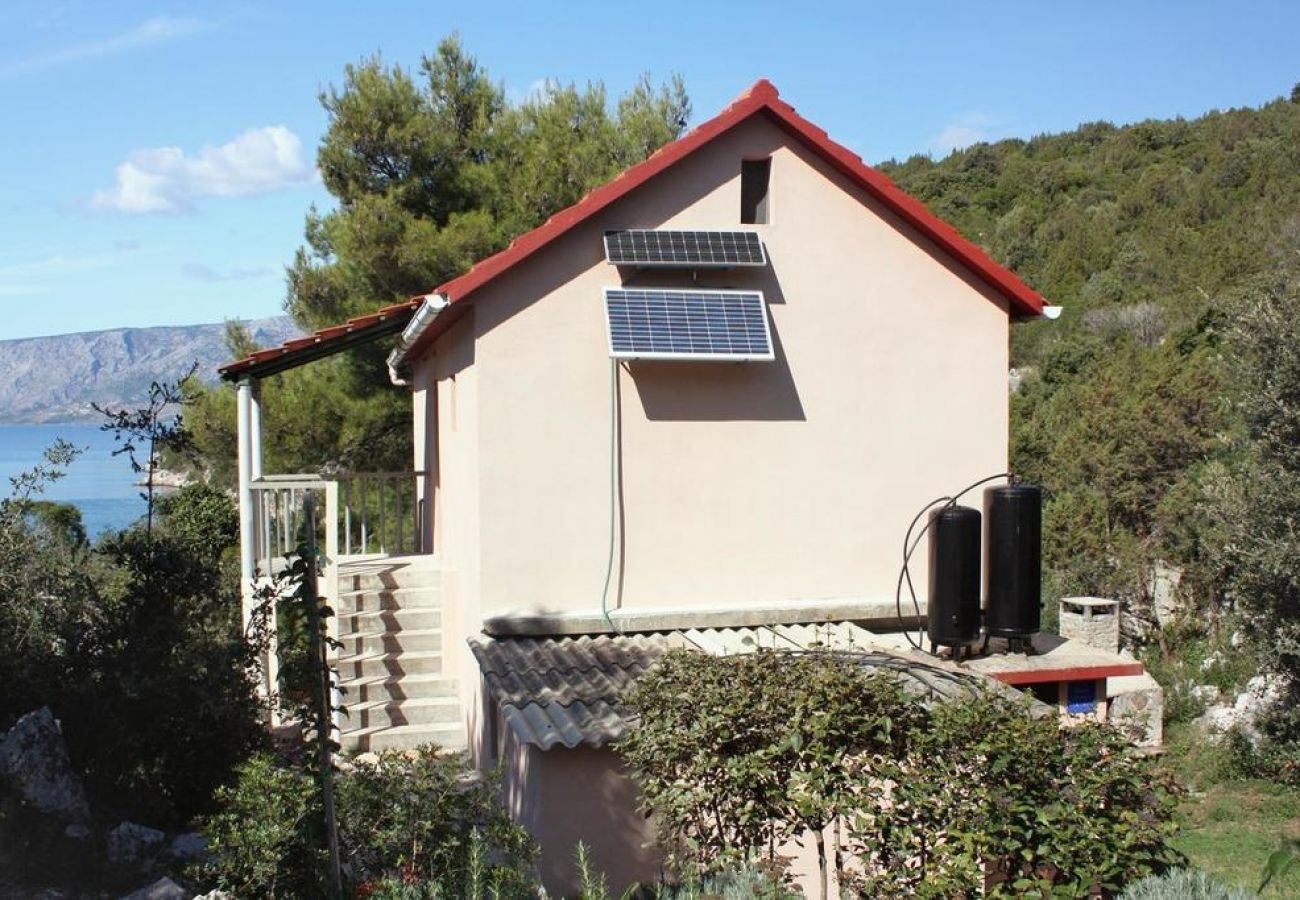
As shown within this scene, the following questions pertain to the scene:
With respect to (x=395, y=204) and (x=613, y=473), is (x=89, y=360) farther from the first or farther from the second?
(x=613, y=473)

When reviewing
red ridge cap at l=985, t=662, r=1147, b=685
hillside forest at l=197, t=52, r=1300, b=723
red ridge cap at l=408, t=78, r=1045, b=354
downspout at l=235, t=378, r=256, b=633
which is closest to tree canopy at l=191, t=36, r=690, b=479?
hillside forest at l=197, t=52, r=1300, b=723

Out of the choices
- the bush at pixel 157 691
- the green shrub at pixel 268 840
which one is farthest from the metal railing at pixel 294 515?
the green shrub at pixel 268 840

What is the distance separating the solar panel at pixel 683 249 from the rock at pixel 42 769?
5.74 meters

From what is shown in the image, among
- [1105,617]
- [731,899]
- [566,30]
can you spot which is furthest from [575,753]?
[1105,617]

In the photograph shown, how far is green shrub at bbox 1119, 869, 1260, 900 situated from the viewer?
15.5 ft

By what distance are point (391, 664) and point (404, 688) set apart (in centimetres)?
33

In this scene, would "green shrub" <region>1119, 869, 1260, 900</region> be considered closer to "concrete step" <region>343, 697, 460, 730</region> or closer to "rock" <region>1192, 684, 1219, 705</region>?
"concrete step" <region>343, 697, 460, 730</region>

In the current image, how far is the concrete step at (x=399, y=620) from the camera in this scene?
483 inches

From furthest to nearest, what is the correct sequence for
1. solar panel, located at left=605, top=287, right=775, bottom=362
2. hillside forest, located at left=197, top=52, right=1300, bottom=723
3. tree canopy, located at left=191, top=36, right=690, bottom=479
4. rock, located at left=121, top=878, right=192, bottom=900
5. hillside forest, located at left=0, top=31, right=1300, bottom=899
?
tree canopy, located at left=191, top=36, right=690, bottom=479 < hillside forest, located at left=197, top=52, right=1300, bottom=723 < solar panel, located at left=605, top=287, right=775, bottom=362 < rock, located at left=121, top=878, right=192, bottom=900 < hillside forest, located at left=0, top=31, right=1300, bottom=899

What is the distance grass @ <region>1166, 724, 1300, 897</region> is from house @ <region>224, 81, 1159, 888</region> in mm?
1983

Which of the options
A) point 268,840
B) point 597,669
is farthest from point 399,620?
point 268,840

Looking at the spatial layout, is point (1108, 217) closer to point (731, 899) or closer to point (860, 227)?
point (860, 227)

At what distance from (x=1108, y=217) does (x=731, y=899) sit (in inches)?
1493

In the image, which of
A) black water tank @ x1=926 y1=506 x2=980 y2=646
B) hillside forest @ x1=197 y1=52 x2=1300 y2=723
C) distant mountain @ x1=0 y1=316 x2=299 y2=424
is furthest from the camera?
distant mountain @ x1=0 y1=316 x2=299 y2=424
